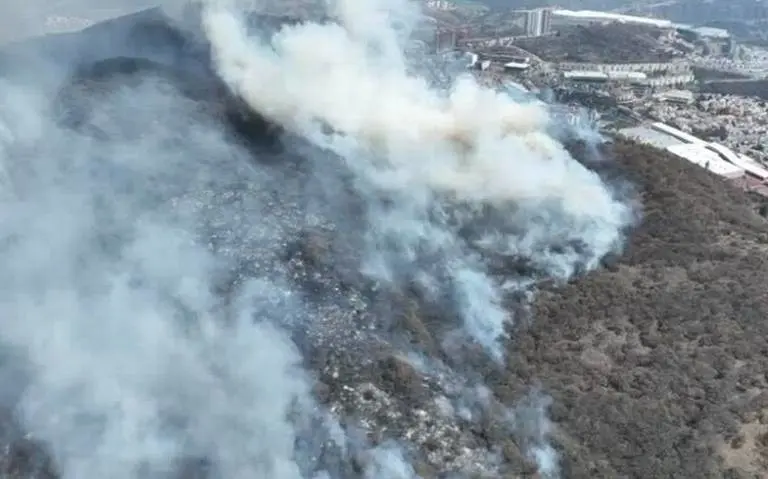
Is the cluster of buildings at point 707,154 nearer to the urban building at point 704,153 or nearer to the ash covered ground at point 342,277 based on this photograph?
the urban building at point 704,153

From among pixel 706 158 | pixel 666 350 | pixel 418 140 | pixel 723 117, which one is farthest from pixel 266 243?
pixel 723 117

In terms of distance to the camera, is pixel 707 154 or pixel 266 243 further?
pixel 707 154

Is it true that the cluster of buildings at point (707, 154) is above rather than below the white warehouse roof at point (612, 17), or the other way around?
above

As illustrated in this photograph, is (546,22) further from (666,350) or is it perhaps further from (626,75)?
(666,350)

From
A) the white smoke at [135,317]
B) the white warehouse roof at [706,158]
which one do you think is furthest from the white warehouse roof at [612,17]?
the white smoke at [135,317]

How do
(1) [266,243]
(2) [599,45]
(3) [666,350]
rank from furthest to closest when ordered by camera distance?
(2) [599,45] → (1) [266,243] → (3) [666,350]

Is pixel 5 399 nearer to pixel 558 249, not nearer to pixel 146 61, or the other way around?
pixel 558 249
